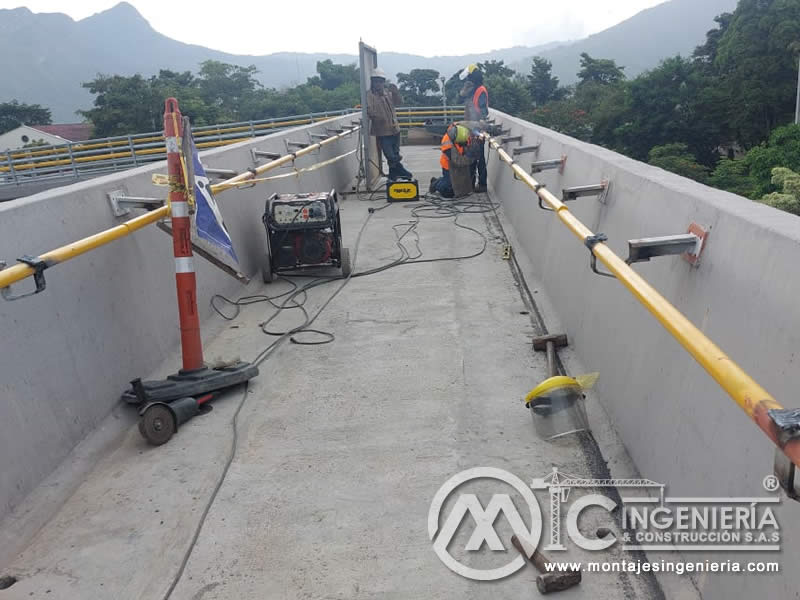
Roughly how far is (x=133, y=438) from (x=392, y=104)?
11288 mm

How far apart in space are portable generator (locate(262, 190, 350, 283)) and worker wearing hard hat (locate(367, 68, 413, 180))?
6.41 m

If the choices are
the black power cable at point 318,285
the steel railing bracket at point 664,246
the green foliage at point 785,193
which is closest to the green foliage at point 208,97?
the green foliage at point 785,193

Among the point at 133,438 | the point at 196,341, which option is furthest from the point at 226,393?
the point at 133,438

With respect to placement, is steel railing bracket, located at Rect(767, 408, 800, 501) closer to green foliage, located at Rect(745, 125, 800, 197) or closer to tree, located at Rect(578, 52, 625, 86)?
green foliage, located at Rect(745, 125, 800, 197)

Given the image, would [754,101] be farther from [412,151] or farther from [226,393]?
[226,393]

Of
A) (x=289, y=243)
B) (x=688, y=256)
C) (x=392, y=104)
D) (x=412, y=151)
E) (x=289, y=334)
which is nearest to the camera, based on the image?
(x=688, y=256)

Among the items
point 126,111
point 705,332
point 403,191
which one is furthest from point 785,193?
point 126,111

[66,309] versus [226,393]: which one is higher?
[66,309]

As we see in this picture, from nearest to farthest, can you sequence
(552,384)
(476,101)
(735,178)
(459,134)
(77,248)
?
(77,248) < (552,384) < (459,134) < (476,101) < (735,178)

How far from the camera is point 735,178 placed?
126ft

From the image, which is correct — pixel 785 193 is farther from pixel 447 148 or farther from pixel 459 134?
pixel 459 134

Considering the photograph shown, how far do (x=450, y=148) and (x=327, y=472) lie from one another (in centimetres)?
954

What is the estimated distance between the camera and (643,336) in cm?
377

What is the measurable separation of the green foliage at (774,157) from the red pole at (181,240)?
116 ft
